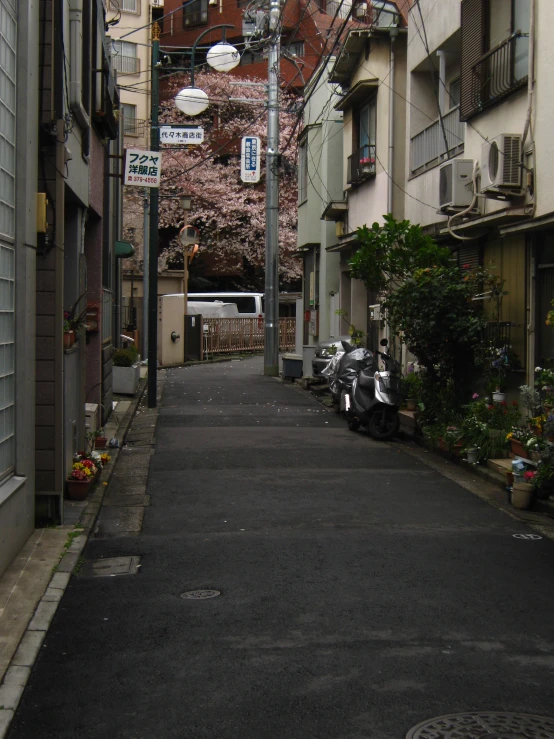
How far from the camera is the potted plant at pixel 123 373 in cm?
2056

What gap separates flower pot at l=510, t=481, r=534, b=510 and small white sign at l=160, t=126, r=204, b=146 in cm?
1182

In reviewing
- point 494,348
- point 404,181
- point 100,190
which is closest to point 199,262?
point 404,181

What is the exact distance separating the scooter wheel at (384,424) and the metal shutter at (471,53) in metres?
4.78

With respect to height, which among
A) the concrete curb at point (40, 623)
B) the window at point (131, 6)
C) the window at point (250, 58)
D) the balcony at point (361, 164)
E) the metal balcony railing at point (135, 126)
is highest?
the window at point (131, 6)

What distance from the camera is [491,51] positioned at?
12.4 metres

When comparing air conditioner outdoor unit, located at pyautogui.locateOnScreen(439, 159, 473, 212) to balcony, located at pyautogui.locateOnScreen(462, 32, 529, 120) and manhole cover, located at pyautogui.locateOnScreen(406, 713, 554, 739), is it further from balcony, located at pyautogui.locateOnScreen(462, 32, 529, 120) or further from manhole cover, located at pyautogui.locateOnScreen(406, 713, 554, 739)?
manhole cover, located at pyautogui.locateOnScreen(406, 713, 554, 739)

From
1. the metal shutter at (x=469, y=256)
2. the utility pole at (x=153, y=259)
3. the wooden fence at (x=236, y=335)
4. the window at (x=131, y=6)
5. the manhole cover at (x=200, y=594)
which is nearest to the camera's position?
the manhole cover at (x=200, y=594)

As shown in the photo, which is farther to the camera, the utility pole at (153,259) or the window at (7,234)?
the utility pole at (153,259)

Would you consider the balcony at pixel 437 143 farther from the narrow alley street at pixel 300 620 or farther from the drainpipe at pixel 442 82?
the narrow alley street at pixel 300 620

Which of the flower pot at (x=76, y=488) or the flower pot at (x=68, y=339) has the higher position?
the flower pot at (x=68, y=339)

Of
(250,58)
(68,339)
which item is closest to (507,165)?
(68,339)

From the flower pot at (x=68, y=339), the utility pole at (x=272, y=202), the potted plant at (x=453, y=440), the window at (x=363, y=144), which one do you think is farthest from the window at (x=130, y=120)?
the flower pot at (x=68, y=339)

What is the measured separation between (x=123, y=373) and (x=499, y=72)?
11.6 m

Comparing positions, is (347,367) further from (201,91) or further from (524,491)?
(201,91)
